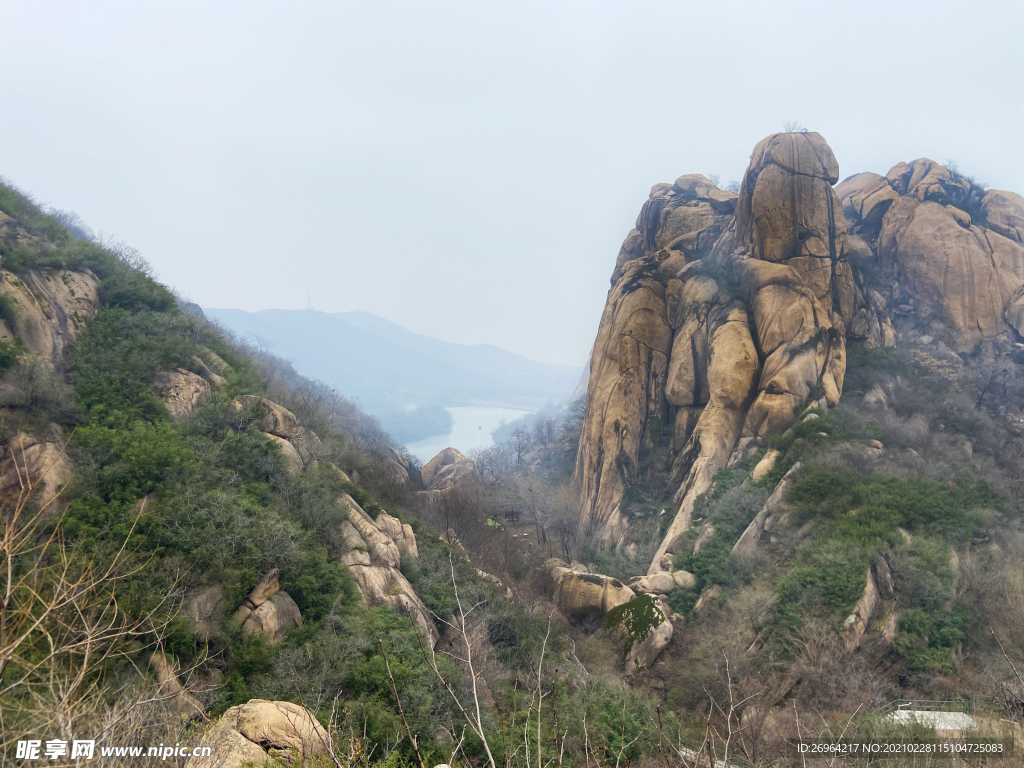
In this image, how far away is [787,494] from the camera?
64.1ft

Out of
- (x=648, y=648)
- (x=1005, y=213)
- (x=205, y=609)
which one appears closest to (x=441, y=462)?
(x=648, y=648)

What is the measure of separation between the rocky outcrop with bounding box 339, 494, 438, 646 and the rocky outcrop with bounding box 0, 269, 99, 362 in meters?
9.86

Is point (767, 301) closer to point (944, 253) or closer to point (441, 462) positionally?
point (944, 253)

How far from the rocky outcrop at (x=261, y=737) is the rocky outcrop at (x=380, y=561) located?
5.39m

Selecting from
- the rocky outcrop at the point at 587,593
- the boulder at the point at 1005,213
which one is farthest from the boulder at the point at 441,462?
the boulder at the point at 1005,213

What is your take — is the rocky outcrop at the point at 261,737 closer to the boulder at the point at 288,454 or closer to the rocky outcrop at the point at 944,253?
the boulder at the point at 288,454

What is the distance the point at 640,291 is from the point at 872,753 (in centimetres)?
2389

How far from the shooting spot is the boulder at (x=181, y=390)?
53.8 ft

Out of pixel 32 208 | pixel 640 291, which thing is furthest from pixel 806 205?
pixel 32 208

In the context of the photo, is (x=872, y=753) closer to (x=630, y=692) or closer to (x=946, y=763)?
(x=946, y=763)

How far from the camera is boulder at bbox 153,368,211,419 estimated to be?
53.8 ft

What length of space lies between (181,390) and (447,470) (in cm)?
2858

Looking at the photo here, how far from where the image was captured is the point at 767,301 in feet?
81.5

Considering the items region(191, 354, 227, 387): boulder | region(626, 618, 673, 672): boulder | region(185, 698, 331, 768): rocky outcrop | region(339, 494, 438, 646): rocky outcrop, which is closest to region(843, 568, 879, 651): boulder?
region(626, 618, 673, 672): boulder
